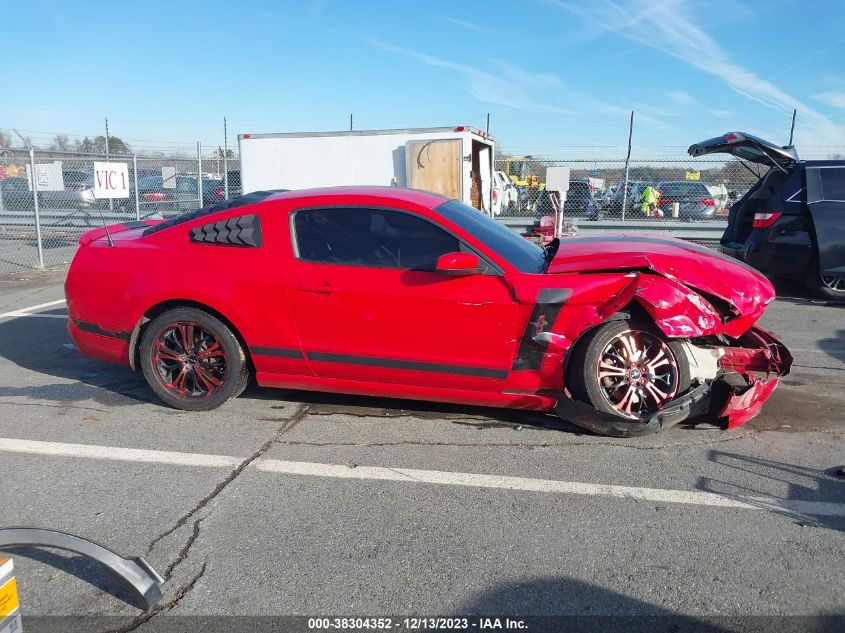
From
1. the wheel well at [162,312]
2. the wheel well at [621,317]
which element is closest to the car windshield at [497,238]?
the wheel well at [621,317]

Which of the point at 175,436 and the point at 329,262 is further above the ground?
the point at 329,262

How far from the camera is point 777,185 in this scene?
8.85m

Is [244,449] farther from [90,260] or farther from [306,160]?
[306,160]

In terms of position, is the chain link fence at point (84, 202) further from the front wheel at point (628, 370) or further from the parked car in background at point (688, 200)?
the front wheel at point (628, 370)

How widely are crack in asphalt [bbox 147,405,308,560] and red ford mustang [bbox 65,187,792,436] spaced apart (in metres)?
0.26

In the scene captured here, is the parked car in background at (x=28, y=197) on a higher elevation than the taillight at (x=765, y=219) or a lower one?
higher

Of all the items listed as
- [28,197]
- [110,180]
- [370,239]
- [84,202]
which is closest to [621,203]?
[110,180]

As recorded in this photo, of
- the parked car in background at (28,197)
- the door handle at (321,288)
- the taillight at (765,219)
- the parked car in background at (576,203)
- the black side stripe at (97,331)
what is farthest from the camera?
the parked car in background at (576,203)

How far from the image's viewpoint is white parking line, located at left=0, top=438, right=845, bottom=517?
3461 mm

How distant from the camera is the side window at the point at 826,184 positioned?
8375 mm

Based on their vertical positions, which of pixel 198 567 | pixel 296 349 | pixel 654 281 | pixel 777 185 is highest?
pixel 777 185

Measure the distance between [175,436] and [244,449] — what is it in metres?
0.54

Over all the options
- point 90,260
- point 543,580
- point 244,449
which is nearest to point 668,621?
point 543,580

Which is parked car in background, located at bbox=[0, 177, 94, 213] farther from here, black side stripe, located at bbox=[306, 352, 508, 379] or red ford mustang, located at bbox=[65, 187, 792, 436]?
black side stripe, located at bbox=[306, 352, 508, 379]
